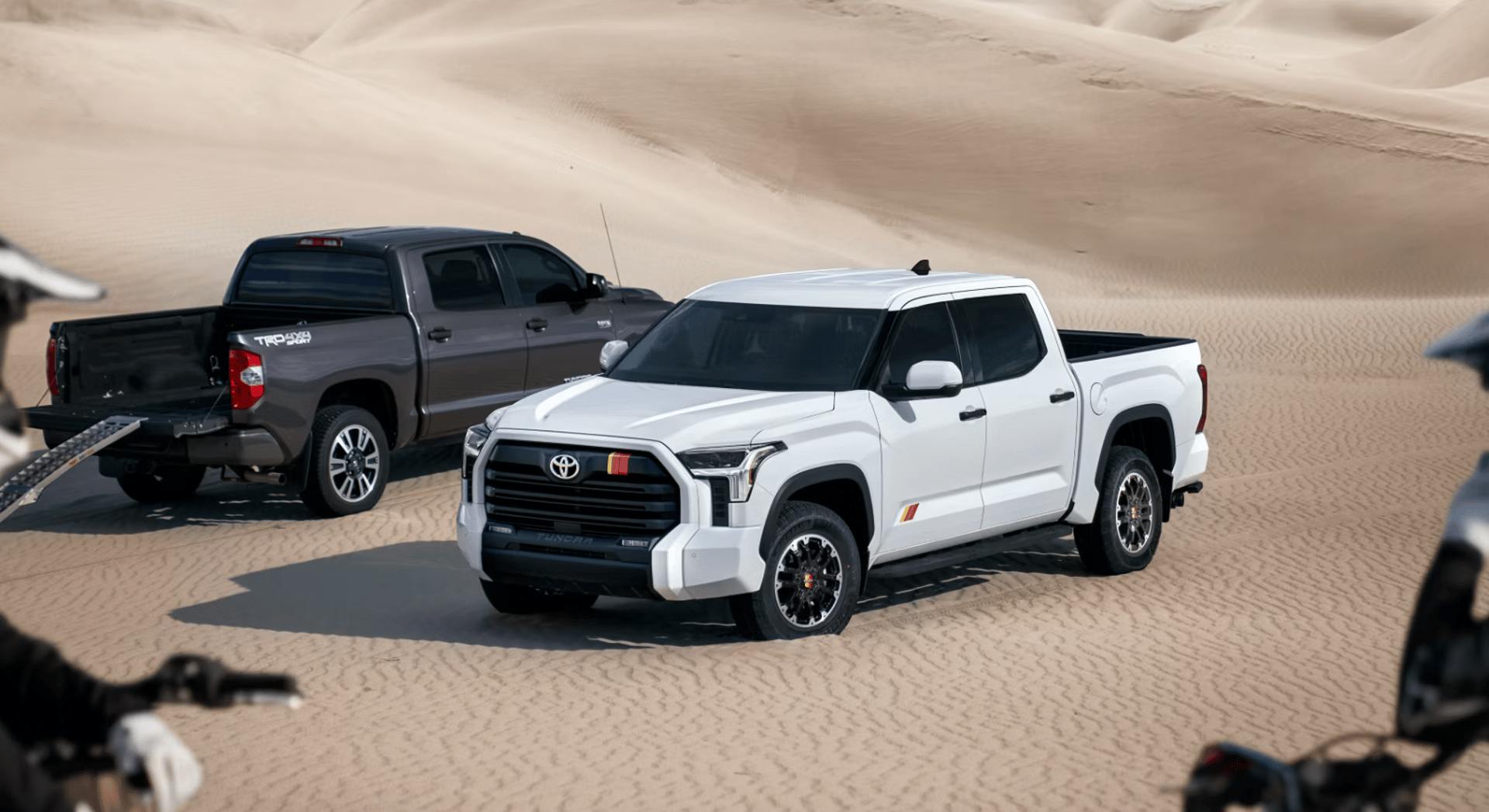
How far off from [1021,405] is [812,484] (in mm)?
1613

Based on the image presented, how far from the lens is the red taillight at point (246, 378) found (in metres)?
11.9

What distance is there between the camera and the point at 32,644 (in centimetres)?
304

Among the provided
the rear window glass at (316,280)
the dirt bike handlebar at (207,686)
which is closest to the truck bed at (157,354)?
the rear window glass at (316,280)

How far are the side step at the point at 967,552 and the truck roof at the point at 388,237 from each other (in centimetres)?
503

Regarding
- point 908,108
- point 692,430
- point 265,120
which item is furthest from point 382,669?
point 908,108

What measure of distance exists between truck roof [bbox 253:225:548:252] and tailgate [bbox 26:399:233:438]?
155 cm

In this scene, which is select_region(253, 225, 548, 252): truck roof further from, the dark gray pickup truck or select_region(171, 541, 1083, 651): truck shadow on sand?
select_region(171, 541, 1083, 651): truck shadow on sand

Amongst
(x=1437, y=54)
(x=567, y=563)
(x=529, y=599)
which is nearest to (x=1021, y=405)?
(x=567, y=563)

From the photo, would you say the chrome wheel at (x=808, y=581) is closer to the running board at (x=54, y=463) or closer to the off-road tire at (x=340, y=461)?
the running board at (x=54, y=463)

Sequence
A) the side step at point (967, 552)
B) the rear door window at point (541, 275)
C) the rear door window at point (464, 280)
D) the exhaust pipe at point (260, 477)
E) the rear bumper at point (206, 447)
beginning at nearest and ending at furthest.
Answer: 1. the side step at point (967, 552)
2. the rear bumper at point (206, 447)
3. the exhaust pipe at point (260, 477)
4. the rear door window at point (464, 280)
5. the rear door window at point (541, 275)

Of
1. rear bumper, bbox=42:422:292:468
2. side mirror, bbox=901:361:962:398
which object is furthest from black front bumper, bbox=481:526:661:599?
rear bumper, bbox=42:422:292:468

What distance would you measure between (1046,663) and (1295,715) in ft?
4.26

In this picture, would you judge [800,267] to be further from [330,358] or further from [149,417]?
[149,417]

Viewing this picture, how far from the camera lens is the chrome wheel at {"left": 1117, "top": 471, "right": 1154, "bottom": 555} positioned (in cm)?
1086
